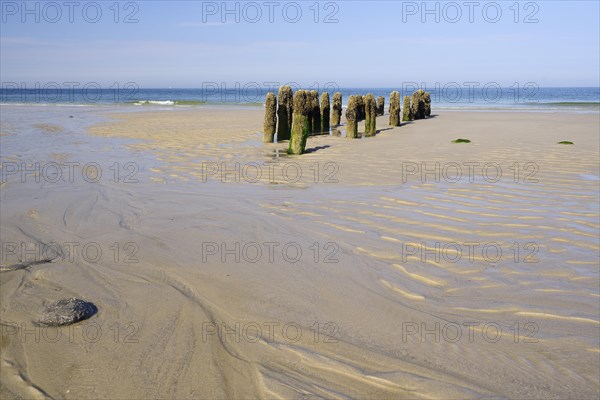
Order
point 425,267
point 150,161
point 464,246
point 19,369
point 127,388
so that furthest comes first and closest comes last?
point 150,161, point 464,246, point 425,267, point 19,369, point 127,388

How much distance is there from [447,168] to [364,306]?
22.2ft

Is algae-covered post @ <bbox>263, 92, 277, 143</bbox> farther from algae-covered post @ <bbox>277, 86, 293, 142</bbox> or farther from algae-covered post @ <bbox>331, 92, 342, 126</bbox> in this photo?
algae-covered post @ <bbox>331, 92, 342, 126</bbox>

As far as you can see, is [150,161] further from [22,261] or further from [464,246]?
[464,246]

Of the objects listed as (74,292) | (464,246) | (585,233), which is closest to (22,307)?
(74,292)

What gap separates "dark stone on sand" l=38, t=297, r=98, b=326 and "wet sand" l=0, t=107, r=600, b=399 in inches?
3.1

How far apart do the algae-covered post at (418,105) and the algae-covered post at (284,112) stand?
12.5 metres

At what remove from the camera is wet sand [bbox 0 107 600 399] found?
2.83 m

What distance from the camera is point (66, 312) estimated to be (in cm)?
343

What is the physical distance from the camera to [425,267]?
4.51 m

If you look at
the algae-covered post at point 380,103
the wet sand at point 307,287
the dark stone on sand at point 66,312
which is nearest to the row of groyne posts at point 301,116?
the wet sand at point 307,287

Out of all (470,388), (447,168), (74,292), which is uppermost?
(447,168)

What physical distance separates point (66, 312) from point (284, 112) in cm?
1264

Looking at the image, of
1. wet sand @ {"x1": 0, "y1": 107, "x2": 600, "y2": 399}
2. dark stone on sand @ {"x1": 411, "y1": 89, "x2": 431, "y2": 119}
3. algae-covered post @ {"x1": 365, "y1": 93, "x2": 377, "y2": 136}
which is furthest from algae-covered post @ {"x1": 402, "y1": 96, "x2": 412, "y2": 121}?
wet sand @ {"x1": 0, "y1": 107, "x2": 600, "y2": 399}

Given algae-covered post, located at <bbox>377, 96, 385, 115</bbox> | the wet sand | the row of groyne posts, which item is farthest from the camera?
algae-covered post, located at <bbox>377, 96, 385, 115</bbox>
